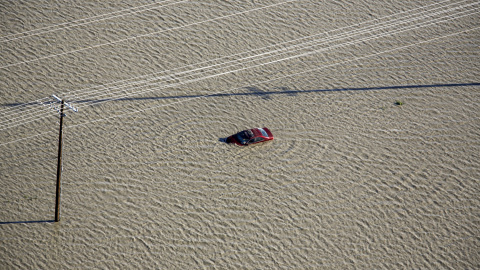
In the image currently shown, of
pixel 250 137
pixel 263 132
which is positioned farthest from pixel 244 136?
pixel 263 132

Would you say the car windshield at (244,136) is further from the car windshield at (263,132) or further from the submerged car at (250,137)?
the car windshield at (263,132)

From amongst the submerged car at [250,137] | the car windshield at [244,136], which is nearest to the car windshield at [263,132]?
the submerged car at [250,137]

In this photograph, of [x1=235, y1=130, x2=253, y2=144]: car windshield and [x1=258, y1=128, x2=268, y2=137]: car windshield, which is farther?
[x1=258, y1=128, x2=268, y2=137]: car windshield

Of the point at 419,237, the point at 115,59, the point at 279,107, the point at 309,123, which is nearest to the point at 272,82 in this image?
the point at 279,107

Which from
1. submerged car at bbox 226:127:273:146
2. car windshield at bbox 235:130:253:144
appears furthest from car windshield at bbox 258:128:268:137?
car windshield at bbox 235:130:253:144

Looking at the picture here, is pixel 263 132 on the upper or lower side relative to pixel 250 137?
upper

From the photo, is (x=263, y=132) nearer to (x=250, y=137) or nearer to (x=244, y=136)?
(x=250, y=137)

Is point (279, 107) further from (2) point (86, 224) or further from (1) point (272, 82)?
(2) point (86, 224)

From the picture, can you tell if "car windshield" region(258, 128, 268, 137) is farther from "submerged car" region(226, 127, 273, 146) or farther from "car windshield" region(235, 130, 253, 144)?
"car windshield" region(235, 130, 253, 144)
